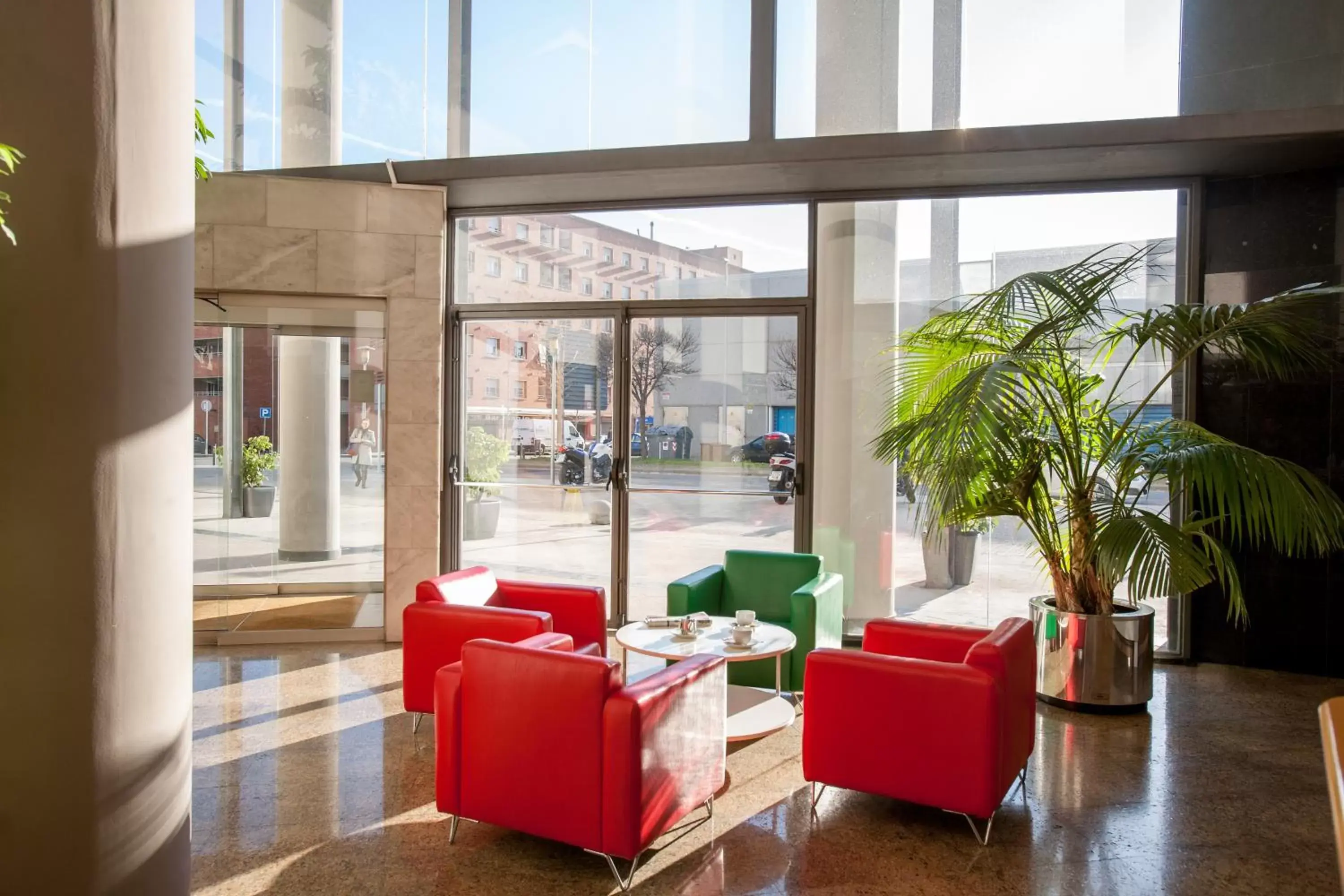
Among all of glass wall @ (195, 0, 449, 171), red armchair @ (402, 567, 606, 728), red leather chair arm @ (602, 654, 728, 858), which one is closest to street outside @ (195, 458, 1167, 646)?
red armchair @ (402, 567, 606, 728)

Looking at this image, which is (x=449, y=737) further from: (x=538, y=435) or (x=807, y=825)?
(x=538, y=435)

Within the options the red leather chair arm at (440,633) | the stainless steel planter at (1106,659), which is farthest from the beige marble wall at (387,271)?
the stainless steel planter at (1106,659)

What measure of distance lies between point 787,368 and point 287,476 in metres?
3.55

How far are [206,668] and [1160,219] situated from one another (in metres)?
6.65

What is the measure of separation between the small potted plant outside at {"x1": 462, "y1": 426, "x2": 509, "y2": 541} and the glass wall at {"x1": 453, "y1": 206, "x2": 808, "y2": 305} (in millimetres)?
1047

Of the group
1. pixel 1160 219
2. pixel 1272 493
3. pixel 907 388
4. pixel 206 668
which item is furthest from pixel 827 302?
pixel 206 668

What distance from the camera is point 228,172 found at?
6.46m

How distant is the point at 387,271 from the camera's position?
6.44 meters

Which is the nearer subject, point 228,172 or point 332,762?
point 332,762

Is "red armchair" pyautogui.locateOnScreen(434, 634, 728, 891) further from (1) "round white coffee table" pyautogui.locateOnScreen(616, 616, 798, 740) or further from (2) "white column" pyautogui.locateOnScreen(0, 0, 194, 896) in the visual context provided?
(2) "white column" pyautogui.locateOnScreen(0, 0, 194, 896)

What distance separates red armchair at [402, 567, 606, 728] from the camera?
14.2ft

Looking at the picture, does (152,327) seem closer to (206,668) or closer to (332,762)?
(332,762)

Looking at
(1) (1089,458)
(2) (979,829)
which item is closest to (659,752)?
(2) (979,829)

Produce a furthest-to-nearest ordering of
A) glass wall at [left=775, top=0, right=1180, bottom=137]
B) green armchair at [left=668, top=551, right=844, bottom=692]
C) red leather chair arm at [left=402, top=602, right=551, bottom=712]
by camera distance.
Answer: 1. glass wall at [left=775, top=0, right=1180, bottom=137]
2. green armchair at [left=668, top=551, right=844, bottom=692]
3. red leather chair arm at [left=402, top=602, right=551, bottom=712]
